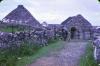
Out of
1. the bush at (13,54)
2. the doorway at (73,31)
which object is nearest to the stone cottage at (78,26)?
the doorway at (73,31)

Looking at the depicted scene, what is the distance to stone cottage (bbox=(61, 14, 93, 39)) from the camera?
4708 cm

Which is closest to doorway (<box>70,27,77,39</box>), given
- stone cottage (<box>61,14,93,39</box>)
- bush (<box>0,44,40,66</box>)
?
stone cottage (<box>61,14,93,39</box>)

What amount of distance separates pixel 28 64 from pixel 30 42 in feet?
23.9

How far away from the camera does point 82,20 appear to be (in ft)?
161

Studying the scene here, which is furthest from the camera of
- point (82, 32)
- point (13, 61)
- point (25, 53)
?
point (82, 32)

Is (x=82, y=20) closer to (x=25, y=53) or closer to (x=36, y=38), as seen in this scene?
(x=36, y=38)

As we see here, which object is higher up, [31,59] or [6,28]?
[6,28]

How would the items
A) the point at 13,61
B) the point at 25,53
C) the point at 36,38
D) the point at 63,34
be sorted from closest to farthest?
the point at 13,61 < the point at 25,53 < the point at 36,38 < the point at 63,34

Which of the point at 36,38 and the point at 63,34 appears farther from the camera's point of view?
the point at 63,34

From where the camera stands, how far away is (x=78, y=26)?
48.6 metres

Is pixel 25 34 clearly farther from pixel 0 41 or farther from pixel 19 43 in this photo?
pixel 0 41

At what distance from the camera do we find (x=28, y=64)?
1652 cm

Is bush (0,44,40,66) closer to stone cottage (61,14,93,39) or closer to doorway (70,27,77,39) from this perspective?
doorway (70,27,77,39)

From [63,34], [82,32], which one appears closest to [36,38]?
[63,34]
